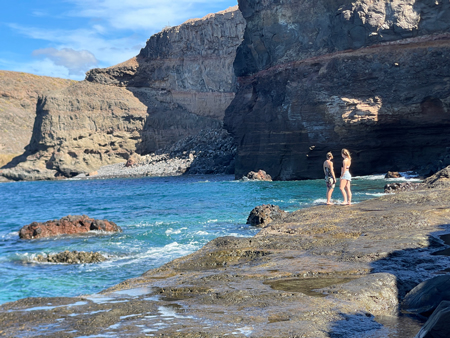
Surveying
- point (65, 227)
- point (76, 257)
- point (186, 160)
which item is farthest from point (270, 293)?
point (186, 160)

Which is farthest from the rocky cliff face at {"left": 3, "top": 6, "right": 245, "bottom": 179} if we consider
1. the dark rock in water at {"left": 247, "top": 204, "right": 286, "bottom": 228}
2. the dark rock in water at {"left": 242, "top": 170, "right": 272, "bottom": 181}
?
the dark rock in water at {"left": 247, "top": 204, "right": 286, "bottom": 228}

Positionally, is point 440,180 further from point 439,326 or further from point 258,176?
point 258,176

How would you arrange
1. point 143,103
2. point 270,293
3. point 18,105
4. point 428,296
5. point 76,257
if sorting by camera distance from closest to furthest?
point 428,296 < point 270,293 < point 76,257 < point 143,103 < point 18,105

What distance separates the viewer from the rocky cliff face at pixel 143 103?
5834 cm

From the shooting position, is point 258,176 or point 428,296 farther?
point 258,176

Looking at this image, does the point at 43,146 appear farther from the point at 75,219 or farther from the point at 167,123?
the point at 75,219

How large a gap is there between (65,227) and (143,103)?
5541cm

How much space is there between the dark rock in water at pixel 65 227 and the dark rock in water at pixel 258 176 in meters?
20.5

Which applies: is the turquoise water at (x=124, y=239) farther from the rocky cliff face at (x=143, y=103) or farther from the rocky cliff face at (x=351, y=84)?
the rocky cliff face at (x=143, y=103)

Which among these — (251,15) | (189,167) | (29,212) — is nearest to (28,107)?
(189,167)

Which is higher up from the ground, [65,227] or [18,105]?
[18,105]

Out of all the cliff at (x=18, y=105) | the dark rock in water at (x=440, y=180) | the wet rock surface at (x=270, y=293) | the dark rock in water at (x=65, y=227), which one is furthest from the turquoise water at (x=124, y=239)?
the cliff at (x=18, y=105)

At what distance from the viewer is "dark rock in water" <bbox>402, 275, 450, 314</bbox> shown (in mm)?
3520

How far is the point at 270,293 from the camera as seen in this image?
423 centimetres
